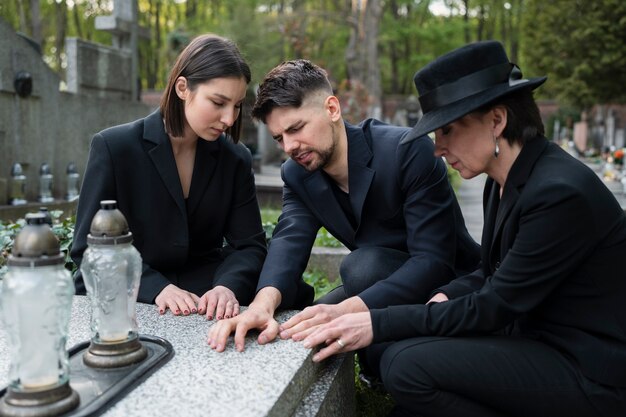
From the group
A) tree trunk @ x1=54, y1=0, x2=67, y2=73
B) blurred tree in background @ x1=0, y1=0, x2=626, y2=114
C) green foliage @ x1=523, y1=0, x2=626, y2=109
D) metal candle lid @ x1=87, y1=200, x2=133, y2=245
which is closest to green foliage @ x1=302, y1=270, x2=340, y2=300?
metal candle lid @ x1=87, y1=200, x2=133, y2=245

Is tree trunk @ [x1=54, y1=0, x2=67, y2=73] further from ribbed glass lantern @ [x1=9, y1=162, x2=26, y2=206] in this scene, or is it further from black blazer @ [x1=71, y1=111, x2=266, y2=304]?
black blazer @ [x1=71, y1=111, x2=266, y2=304]

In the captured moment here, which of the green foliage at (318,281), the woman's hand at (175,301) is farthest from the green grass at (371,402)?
the green foliage at (318,281)

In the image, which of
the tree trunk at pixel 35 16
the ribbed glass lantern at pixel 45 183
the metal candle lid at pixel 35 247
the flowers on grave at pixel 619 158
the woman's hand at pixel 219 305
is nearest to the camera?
the metal candle lid at pixel 35 247

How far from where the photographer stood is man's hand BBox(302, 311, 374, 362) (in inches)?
94.6

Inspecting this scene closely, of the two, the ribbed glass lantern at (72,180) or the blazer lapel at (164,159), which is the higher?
the blazer lapel at (164,159)

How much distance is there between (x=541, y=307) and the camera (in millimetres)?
2414

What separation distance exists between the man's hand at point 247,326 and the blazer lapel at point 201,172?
0.81 meters

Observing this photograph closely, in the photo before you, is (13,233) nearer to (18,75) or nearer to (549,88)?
(18,75)

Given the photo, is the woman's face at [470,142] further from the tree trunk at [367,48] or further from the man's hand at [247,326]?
the tree trunk at [367,48]

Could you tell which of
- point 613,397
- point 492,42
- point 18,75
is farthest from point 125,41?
point 613,397

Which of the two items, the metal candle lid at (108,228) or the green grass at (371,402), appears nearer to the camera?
the metal candle lid at (108,228)

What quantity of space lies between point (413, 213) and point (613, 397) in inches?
46.5

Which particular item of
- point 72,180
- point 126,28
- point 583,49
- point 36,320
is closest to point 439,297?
point 36,320

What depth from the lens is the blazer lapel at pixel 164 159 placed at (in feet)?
10.5
